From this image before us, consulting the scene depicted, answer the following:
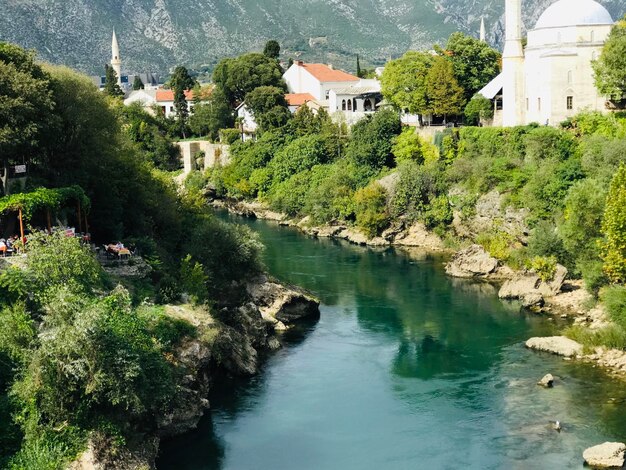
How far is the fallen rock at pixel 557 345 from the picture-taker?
32.4m

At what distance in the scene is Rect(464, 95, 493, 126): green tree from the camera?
2254 inches

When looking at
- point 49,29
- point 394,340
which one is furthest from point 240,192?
point 49,29

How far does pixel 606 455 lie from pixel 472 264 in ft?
69.9

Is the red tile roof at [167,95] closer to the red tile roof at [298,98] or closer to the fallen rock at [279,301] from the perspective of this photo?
the red tile roof at [298,98]

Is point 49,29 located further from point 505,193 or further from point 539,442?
point 539,442

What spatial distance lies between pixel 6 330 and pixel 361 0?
464 ft

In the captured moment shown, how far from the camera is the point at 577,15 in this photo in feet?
168

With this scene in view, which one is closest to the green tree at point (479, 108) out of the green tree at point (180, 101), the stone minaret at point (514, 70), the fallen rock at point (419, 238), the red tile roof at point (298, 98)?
the stone minaret at point (514, 70)

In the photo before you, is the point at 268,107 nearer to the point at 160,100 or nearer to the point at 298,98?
the point at 298,98

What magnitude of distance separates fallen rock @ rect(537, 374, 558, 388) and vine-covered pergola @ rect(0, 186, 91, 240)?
53.2 ft

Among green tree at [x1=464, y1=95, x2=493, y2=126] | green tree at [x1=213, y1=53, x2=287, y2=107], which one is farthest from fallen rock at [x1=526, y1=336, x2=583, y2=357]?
green tree at [x1=213, y1=53, x2=287, y2=107]

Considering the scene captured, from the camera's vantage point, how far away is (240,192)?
232 ft

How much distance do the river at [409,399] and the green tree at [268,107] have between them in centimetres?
3410

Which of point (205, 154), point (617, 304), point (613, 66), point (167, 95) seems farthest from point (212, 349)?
point (167, 95)
